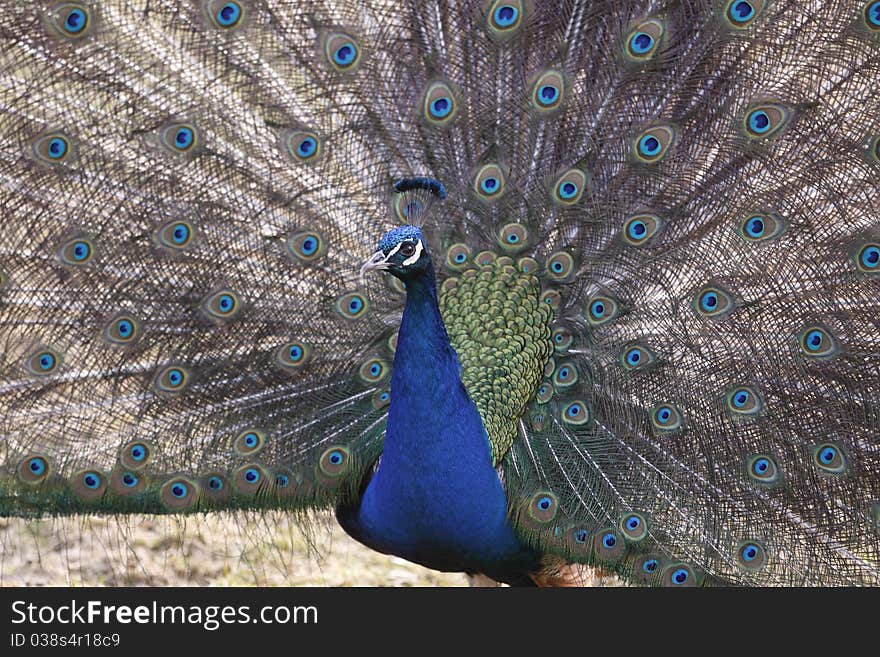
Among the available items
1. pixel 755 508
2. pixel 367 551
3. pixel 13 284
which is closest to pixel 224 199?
pixel 13 284

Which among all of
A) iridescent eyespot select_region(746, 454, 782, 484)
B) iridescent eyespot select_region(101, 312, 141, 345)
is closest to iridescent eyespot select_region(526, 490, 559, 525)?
iridescent eyespot select_region(746, 454, 782, 484)

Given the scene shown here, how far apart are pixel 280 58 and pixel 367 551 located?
192cm

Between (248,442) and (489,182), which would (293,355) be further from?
(489,182)

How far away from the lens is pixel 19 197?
7.22ft

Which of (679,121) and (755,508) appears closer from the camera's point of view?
(679,121)

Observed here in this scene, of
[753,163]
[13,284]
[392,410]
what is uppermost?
[753,163]

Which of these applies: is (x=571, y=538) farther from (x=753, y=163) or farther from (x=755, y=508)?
(x=753, y=163)

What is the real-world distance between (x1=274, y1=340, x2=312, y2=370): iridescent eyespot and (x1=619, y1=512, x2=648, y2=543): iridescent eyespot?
33.5 inches

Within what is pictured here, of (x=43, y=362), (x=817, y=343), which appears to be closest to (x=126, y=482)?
(x=43, y=362)

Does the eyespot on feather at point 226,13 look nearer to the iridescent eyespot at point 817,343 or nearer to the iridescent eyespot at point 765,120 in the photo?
the iridescent eyespot at point 765,120

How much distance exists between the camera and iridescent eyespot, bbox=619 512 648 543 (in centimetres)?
237

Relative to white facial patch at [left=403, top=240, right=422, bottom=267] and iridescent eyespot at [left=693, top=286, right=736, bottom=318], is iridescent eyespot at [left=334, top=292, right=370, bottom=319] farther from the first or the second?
iridescent eyespot at [left=693, top=286, right=736, bottom=318]

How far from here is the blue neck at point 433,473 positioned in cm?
209

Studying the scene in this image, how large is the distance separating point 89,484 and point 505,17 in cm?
144
